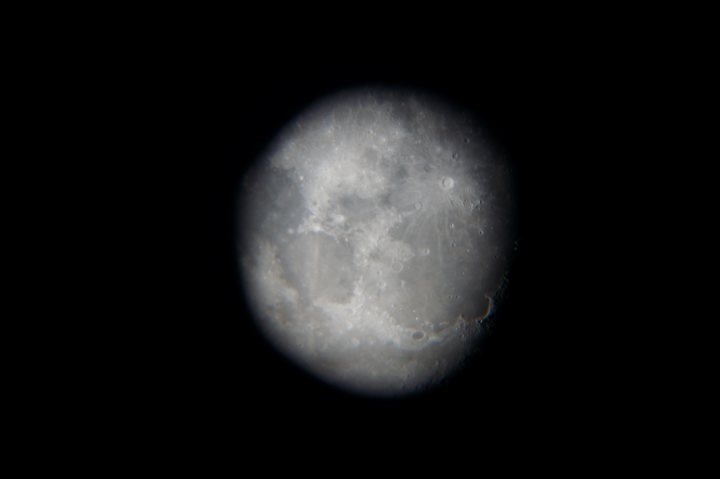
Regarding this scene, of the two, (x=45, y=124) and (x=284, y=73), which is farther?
(x=45, y=124)

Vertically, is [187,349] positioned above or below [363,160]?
below

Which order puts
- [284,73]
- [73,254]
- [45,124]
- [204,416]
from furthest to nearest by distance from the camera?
[204,416]
[73,254]
[45,124]
[284,73]

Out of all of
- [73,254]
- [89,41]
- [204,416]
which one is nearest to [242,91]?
[89,41]

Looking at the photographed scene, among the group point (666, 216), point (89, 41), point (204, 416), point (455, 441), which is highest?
point (89, 41)

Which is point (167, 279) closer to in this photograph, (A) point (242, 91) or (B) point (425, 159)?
(A) point (242, 91)

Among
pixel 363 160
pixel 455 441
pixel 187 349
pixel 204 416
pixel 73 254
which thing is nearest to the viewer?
pixel 363 160

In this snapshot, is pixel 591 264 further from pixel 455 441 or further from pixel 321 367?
pixel 455 441

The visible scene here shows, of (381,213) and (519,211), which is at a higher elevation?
(519,211)
